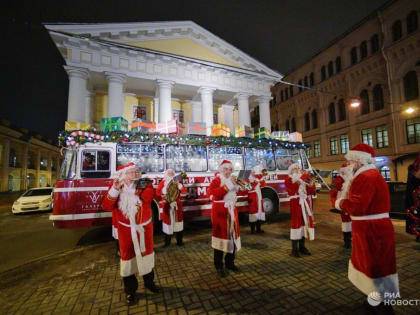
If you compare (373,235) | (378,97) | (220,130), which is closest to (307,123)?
(378,97)

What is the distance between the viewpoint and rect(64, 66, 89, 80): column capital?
1234cm

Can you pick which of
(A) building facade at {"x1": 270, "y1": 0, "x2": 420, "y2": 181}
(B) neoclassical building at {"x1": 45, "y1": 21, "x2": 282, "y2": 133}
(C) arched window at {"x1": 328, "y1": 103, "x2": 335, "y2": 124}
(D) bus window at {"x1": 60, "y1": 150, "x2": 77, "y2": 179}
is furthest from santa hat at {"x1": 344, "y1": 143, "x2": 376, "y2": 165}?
(C) arched window at {"x1": 328, "y1": 103, "x2": 335, "y2": 124}

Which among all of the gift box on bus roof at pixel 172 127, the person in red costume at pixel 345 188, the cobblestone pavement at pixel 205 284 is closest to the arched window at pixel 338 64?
the gift box on bus roof at pixel 172 127

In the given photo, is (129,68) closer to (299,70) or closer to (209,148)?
(209,148)

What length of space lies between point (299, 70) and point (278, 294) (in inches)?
1265

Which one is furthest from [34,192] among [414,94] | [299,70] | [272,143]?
[299,70]

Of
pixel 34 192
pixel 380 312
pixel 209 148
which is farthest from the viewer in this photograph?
pixel 34 192

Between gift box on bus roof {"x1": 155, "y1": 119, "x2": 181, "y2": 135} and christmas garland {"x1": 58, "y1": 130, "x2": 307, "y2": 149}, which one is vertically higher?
gift box on bus roof {"x1": 155, "y1": 119, "x2": 181, "y2": 135}

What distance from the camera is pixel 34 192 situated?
40.6ft

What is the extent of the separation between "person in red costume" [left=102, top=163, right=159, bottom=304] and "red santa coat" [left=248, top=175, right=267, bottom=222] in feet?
13.0

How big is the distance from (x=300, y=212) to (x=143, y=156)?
197 inches

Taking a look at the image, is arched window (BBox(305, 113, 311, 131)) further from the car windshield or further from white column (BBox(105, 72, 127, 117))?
the car windshield

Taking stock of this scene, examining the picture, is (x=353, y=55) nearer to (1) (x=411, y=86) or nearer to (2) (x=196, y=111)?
(1) (x=411, y=86)

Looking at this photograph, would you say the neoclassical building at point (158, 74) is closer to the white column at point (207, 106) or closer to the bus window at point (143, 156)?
the white column at point (207, 106)
